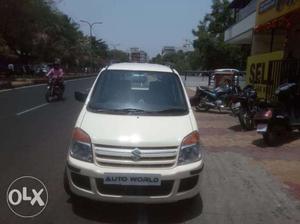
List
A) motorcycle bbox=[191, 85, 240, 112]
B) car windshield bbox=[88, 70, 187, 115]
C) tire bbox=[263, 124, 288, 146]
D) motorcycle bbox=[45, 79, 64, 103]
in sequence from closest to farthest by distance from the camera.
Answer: car windshield bbox=[88, 70, 187, 115], tire bbox=[263, 124, 288, 146], motorcycle bbox=[191, 85, 240, 112], motorcycle bbox=[45, 79, 64, 103]

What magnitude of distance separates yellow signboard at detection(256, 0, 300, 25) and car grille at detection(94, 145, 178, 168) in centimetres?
993

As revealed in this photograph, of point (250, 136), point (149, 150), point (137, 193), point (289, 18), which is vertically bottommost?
point (250, 136)

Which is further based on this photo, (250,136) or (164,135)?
(250,136)

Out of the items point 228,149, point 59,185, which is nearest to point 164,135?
point 59,185

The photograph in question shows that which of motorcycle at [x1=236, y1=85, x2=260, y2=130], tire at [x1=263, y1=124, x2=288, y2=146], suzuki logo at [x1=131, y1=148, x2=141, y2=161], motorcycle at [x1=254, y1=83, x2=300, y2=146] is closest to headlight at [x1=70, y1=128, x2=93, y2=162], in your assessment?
suzuki logo at [x1=131, y1=148, x2=141, y2=161]

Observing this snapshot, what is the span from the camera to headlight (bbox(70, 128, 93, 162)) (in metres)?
5.46

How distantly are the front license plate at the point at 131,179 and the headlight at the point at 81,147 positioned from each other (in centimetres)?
33

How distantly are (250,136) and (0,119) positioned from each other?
6.81 metres

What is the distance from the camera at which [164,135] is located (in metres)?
5.57

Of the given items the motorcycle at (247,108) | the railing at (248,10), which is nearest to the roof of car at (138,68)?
the motorcycle at (247,108)

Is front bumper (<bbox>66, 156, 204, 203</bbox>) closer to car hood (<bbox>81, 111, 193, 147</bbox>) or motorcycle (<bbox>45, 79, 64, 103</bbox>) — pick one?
car hood (<bbox>81, 111, 193, 147</bbox>)

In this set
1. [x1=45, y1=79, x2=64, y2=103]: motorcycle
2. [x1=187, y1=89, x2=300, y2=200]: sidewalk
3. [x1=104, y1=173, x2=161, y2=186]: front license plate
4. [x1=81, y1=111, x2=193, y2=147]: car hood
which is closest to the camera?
[x1=104, y1=173, x2=161, y2=186]: front license plate

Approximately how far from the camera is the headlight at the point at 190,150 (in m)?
5.52

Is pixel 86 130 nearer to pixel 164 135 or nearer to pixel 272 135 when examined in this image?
pixel 164 135
